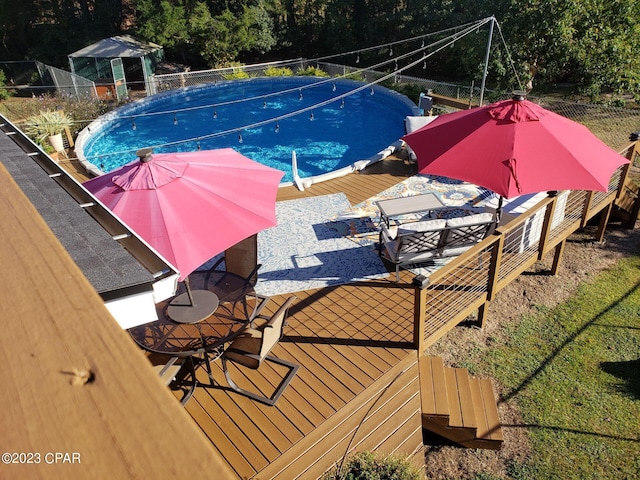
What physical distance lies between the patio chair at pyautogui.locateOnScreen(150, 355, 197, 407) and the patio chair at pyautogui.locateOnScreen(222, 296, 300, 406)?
40 cm

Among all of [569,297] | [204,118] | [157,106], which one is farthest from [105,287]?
[157,106]

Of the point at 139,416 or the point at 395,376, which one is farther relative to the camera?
the point at 395,376

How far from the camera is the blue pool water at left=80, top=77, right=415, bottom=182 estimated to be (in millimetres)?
16000

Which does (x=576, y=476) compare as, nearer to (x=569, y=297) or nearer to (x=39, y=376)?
(x=569, y=297)

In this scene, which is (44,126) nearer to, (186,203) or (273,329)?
(186,203)

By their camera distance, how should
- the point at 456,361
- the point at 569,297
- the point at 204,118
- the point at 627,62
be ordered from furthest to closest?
the point at 204,118, the point at 627,62, the point at 569,297, the point at 456,361

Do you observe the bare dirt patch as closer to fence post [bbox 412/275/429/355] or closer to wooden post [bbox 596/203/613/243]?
wooden post [bbox 596/203/613/243]

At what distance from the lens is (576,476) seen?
5.50 m

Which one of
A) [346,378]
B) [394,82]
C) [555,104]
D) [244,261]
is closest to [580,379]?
[346,378]

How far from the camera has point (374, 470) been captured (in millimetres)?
3891

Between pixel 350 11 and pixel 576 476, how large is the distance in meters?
29.9

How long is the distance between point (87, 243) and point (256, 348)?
2860 millimetres

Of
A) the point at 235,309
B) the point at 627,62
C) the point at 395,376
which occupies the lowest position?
the point at 395,376

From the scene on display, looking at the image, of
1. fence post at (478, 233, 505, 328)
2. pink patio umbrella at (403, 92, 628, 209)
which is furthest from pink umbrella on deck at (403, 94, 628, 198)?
fence post at (478, 233, 505, 328)
